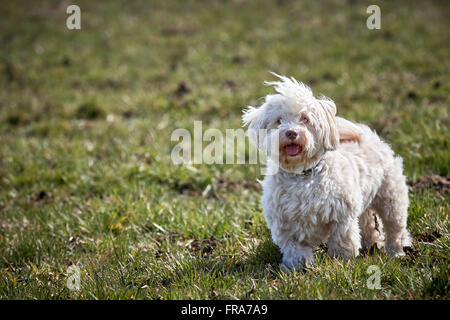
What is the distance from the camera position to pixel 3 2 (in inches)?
646

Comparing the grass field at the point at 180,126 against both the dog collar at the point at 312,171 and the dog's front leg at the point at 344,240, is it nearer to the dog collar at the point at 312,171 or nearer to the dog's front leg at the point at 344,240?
the dog's front leg at the point at 344,240

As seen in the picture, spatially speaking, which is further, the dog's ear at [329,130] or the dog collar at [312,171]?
the dog collar at [312,171]

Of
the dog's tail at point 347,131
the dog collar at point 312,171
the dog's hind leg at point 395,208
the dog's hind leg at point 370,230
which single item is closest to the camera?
the dog collar at point 312,171

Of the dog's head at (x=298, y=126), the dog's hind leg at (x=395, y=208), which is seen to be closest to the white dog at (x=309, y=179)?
the dog's head at (x=298, y=126)

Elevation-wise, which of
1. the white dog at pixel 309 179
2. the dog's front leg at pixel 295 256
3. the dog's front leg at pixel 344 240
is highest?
the white dog at pixel 309 179

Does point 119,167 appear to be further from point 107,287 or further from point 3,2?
point 3,2

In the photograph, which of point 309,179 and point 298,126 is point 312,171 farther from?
point 298,126

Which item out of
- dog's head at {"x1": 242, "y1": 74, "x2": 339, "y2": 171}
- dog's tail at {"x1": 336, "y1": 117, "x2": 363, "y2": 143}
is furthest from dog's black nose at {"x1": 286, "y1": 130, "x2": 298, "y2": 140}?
dog's tail at {"x1": 336, "y1": 117, "x2": 363, "y2": 143}

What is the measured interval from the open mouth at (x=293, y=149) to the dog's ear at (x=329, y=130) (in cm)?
24

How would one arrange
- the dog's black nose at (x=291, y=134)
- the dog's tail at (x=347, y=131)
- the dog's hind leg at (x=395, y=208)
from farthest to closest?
the dog's hind leg at (x=395, y=208) → the dog's tail at (x=347, y=131) → the dog's black nose at (x=291, y=134)

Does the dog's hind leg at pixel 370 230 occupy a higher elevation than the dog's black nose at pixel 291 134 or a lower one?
lower

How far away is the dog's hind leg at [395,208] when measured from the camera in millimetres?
3984

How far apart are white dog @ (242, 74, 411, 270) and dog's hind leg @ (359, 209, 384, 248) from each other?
0.44 metres
